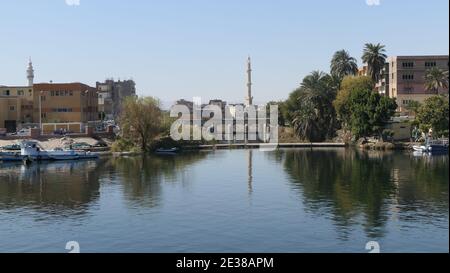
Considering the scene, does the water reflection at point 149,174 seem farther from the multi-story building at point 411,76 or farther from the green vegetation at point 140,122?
the multi-story building at point 411,76

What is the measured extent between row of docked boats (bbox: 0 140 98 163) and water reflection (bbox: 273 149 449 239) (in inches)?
1510

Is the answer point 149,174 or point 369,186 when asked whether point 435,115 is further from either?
point 149,174

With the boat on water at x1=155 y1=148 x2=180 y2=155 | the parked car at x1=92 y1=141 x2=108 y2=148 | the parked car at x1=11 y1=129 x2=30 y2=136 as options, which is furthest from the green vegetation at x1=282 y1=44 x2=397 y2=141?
the parked car at x1=11 y1=129 x2=30 y2=136

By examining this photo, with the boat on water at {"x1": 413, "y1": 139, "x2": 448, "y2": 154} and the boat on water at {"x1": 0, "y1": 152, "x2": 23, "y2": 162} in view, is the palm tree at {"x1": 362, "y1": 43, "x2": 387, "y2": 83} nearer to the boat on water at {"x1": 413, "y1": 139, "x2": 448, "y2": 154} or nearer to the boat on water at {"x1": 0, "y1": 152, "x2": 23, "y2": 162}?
the boat on water at {"x1": 413, "y1": 139, "x2": 448, "y2": 154}

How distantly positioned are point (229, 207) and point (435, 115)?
69225 millimetres

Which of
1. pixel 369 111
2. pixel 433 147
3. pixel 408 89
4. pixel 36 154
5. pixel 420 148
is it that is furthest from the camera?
pixel 408 89

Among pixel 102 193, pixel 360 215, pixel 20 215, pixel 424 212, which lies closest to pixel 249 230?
pixel 360 215

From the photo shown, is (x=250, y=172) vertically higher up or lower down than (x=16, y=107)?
lower down

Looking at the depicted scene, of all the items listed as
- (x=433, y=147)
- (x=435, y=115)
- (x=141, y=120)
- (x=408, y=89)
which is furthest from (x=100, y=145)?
(x=408, y=89)

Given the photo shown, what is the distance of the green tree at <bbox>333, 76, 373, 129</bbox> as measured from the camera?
124 metres

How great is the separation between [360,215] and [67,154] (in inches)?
2785

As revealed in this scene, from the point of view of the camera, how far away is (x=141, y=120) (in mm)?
115875

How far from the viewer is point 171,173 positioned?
7925 cm
